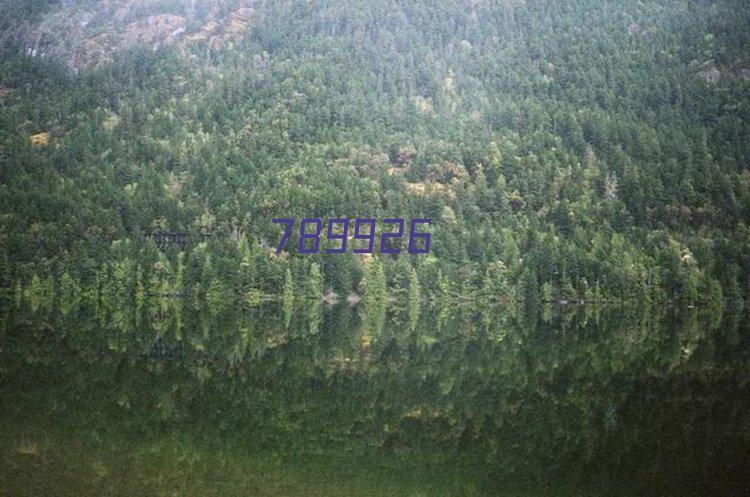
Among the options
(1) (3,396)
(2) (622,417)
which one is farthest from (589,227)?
(1) (3,396)

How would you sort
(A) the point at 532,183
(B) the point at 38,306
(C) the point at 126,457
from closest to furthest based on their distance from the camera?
(C) the point at 126,457, (B) the point at 38,306, (A) the point at 532,183

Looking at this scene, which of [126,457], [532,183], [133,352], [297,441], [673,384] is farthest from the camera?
[532,183]

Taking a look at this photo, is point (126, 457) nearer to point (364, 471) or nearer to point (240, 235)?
point (364, 471)

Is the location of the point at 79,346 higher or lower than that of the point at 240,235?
lower

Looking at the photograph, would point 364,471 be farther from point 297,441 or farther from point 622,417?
point 622,417

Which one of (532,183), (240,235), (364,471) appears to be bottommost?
(364,471)

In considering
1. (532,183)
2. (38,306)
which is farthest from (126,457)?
(532,183)

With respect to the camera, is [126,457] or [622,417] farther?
[622,417]
